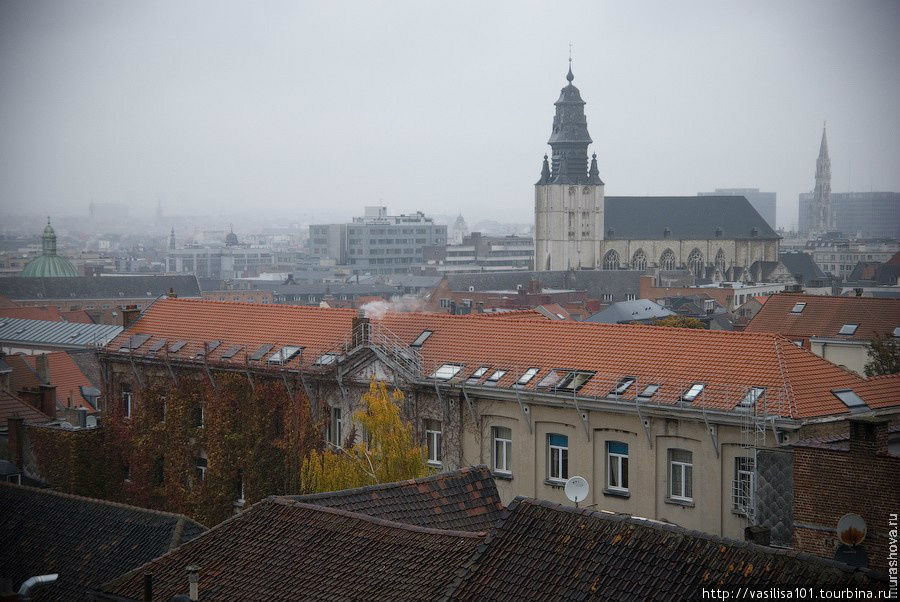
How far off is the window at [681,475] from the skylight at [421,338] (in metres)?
12.2

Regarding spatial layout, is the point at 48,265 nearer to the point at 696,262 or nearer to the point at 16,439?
the point at 696,262

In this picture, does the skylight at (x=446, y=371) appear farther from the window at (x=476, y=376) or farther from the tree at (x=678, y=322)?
the tree at (x=678, y=322)

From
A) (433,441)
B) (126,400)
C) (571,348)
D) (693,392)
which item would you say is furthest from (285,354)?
(693,392)

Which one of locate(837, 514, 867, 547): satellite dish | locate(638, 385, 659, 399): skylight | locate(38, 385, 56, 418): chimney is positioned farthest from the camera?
locate(38, 385, 56, 418): chimney

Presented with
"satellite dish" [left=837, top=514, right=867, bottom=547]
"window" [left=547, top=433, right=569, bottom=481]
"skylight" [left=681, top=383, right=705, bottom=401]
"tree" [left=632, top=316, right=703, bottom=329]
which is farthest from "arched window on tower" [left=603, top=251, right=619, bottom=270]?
"satellite dish" [left=837, top=514, right=867, bottom=547]

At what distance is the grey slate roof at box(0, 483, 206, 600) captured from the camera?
90.2 ft

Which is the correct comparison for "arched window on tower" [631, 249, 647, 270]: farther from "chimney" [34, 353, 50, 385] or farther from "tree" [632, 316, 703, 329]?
"chimney" [34, 353, 50, 385]

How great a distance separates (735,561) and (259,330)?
36012 millimetres

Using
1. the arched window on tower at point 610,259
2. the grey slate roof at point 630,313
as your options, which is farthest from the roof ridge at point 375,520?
the arched window on tower at point 610,259

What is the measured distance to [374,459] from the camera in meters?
39.2

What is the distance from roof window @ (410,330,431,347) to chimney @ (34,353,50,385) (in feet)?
88.1

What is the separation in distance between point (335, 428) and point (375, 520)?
959 inches

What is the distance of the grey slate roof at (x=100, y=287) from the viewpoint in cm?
16975

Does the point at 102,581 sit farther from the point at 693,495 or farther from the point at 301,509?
the point at 693,495
